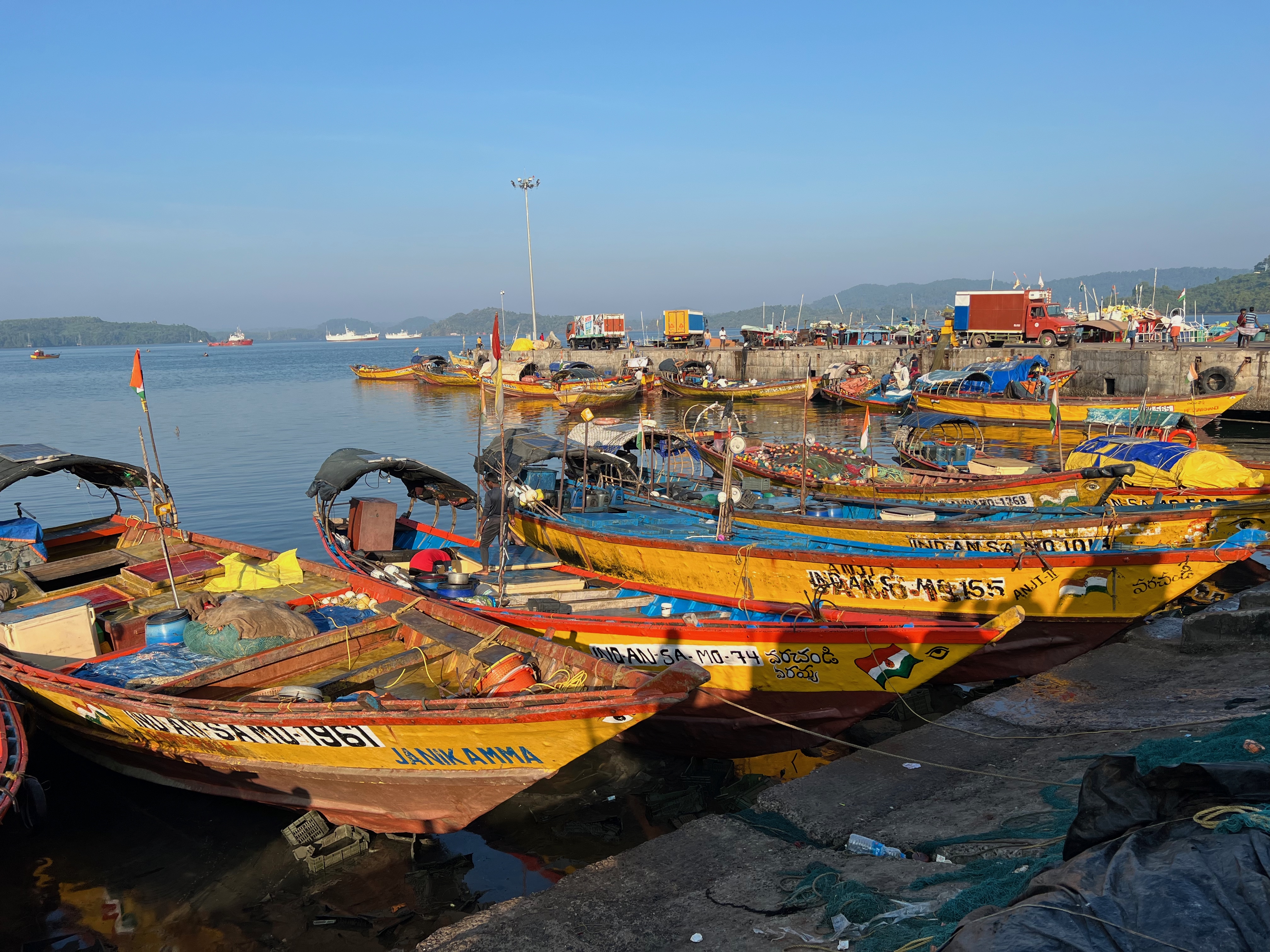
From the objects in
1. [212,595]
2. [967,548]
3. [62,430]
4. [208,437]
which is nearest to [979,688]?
[967,548]

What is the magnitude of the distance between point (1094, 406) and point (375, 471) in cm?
2826

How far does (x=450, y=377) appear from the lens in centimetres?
6269

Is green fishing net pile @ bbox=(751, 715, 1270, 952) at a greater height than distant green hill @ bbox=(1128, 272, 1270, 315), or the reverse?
distant green hill @ bbox=(1128, 272, 1270, 315)

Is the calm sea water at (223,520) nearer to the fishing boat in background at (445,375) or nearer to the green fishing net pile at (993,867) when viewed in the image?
the fishing boat in background at (445,375)

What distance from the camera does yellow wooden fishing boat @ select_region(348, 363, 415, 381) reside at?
72062 mm

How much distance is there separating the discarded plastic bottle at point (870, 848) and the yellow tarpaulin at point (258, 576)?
27.8 feet

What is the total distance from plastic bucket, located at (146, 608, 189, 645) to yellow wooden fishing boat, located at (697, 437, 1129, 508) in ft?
39.6

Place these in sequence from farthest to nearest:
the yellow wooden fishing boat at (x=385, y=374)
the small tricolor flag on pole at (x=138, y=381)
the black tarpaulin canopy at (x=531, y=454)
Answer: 1. the yellow wooden fishing boat at (x=385, y=374)
2. the black tarpaulin canopy at (x=531, y=454)
3. the small tricolor flag on pole at (x=138, y=381)

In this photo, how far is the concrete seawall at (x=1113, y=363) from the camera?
35.5 meters

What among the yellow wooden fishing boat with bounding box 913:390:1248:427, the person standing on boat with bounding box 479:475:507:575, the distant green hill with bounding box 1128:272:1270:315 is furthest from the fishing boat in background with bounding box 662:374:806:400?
the distant green hill with bounding box 1128:272:1270:315

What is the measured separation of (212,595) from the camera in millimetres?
10742

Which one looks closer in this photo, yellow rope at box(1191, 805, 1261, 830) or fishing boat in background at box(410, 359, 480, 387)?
yellow rope at box(1191, 805, 1261, 830)

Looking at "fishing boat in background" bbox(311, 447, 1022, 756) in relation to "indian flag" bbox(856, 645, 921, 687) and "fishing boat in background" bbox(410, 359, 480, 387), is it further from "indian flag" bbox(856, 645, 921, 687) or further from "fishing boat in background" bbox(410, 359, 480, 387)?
"fishing boat in background" bbox(410, 359, 480, 387)

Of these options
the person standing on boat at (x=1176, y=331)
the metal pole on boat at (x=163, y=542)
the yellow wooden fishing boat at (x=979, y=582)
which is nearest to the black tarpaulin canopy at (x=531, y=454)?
the yellow wooden fishing boat at (x=979, y=582)
